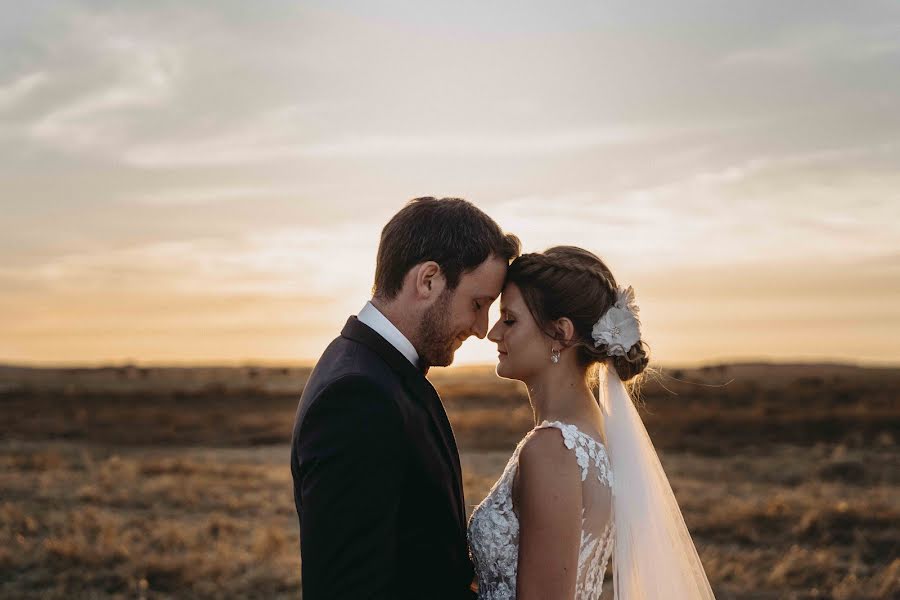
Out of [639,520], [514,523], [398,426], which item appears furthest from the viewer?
[639,520]

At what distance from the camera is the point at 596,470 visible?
3592 mm

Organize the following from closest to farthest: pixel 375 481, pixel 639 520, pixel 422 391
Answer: pixel 375 481 < pixel 422 391 < pixel 639 520

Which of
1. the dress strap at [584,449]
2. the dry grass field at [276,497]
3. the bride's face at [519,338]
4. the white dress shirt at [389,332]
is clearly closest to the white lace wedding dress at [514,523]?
the dress strap at [584,449]

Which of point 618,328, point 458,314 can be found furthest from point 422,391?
point 618,328

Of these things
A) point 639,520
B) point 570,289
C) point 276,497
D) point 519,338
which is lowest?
point 276,497

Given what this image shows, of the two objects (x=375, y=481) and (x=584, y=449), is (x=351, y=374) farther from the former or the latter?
(x=584, y=449)

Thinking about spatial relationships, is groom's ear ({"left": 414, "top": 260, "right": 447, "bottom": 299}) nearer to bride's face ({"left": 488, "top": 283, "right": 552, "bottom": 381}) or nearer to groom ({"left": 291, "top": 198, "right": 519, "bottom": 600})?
groom ({"left": 291, "top": 198, "right": 519, "bottom": 600})

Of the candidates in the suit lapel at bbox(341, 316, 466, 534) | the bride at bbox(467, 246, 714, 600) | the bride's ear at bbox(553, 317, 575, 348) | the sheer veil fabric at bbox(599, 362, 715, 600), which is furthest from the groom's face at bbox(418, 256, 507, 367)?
the sheer veil fabric at bbox(599, 362, 715, 600)

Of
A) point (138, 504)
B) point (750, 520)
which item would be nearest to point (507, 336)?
point (750, 520)

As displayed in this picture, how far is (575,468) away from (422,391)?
79 cm

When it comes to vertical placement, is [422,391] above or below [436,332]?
below

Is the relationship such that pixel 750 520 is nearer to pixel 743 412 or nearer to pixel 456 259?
pixel 456 259

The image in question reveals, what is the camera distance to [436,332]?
3.33 metres

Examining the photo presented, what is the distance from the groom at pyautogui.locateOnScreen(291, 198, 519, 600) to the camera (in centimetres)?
264
